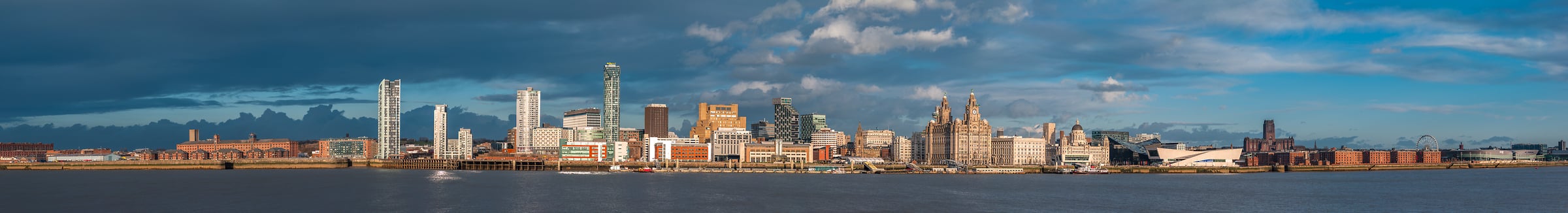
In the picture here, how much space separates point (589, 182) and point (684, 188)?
17.6 metres

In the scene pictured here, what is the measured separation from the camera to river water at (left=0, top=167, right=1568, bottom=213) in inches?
3228

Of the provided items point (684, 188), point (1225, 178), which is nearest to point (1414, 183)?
point (1225, 178)

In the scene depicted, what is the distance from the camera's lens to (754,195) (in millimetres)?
95812

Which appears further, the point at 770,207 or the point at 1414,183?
the point at 1414,183

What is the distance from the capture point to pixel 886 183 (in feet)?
402

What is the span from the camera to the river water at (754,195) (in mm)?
82000

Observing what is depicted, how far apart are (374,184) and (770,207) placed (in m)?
50.1

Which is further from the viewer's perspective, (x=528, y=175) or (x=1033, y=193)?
(x=528, y=175)

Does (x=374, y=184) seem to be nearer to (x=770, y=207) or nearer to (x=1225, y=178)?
(x=770, y=207)

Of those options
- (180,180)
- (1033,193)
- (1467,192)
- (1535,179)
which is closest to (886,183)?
(1033,193)

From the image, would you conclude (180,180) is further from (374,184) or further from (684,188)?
(684,188)

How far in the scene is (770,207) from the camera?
81.2m

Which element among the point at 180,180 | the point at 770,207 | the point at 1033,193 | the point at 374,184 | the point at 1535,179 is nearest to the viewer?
the point at 770,207

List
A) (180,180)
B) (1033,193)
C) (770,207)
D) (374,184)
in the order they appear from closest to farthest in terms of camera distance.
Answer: (770,207) → (1033,193) → (374,184) → (180,180)
